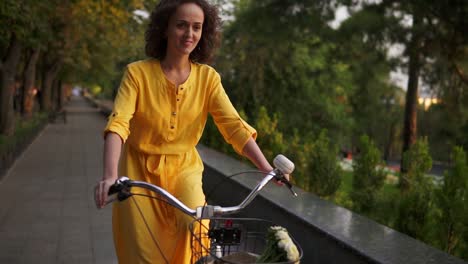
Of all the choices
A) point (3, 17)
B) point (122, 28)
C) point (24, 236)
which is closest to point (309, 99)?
point (122, 28)

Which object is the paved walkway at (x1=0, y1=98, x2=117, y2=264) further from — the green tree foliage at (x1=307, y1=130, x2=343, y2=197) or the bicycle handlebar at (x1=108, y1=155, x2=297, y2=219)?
the bicycle handlebar at (x1=108, y1=155, x2=297, y2=219)

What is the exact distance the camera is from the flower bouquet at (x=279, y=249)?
1840mm

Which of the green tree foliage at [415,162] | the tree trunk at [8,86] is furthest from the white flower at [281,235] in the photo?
the tree trunk at [8,86]

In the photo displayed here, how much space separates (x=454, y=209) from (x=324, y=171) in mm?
2766

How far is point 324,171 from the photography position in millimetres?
7633

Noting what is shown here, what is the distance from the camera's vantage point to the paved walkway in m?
5.48

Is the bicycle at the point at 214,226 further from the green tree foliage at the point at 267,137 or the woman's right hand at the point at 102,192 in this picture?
the green tree foliage at the point at 267,137

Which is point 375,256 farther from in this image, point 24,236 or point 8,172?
point 8,172

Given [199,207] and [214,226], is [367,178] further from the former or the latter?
[199,207]

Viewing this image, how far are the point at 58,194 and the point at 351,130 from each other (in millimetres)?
23813

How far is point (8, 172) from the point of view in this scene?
1148 centimetres

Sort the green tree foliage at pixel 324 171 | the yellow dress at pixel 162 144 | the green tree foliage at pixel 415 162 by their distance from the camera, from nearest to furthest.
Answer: the yellow dress at pixel 162 144
the green tree foliage at pixel 415 162
the green tree foliage at pixel 324 171

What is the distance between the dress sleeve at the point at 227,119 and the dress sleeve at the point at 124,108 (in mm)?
405

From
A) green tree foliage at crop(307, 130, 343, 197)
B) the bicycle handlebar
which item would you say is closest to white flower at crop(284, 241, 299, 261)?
the bicycle handlebar
